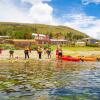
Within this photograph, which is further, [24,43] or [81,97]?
[24,43]

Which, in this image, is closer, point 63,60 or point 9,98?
point 9,98

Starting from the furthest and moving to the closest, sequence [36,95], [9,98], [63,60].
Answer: [63,60], [36,95], [9,98]

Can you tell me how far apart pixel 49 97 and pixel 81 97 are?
1910 millimetres

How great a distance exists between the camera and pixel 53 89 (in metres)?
21.4

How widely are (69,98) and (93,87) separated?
4879 mm

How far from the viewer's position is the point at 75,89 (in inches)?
844

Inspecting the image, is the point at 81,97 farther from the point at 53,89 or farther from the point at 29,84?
the point at 29,84

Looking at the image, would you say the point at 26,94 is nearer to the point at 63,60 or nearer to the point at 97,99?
the point at 97,99

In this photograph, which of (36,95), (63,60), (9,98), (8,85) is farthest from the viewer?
(63,60)

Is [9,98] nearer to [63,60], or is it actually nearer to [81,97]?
[81,97]

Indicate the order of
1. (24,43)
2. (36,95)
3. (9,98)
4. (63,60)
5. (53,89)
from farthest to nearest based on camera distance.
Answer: (24,43) → (63,60) → (53,89) → (36,95) → (9,98)

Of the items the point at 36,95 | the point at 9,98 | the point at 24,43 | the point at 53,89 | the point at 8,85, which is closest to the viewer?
the point at 9,98

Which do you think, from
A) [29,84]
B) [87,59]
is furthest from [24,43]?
[29,84]

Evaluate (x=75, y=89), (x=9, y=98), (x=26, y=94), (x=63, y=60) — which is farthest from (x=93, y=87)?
(x=63, y=60)
